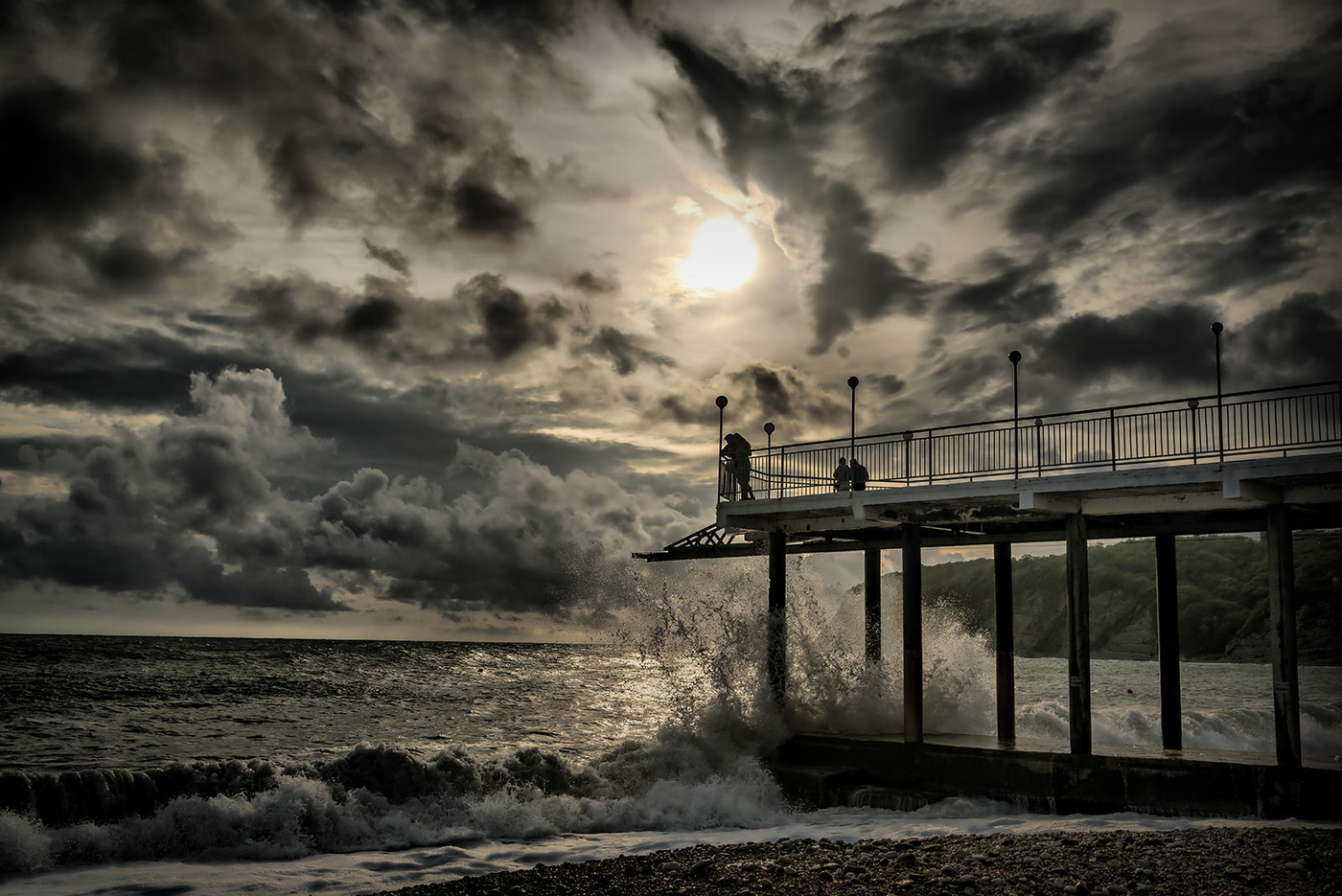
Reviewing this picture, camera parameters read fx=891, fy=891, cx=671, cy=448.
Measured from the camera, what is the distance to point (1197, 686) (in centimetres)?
5494

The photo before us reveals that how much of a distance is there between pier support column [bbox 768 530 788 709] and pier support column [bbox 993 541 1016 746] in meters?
4.92

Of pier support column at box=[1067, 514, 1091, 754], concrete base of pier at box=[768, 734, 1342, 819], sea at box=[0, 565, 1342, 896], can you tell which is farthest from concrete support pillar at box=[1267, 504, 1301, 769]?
pier support column at box=[1067, 514, 1091, 754]

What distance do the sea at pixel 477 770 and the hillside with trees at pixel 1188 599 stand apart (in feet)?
185

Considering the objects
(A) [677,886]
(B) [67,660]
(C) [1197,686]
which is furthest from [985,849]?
(B) [67,660]

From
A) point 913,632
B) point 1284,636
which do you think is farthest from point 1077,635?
point 913,632

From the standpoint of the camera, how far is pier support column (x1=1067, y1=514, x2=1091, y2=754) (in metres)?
16.3

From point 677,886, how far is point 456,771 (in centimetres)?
822

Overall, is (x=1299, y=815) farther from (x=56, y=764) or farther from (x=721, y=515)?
(x=56, y=764)

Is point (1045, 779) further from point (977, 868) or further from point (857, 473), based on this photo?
point (857, 473)

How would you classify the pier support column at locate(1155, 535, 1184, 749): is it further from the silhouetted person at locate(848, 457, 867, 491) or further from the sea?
the silhouetted person at locate(848, 457, 867, 491)

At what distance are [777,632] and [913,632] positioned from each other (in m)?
3.42

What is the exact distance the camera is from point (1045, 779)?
16.2 metres

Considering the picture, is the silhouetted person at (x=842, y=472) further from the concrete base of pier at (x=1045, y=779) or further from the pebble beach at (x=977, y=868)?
the pebble beach at (x=977, y=868)

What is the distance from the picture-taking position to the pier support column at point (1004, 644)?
20828 mm
